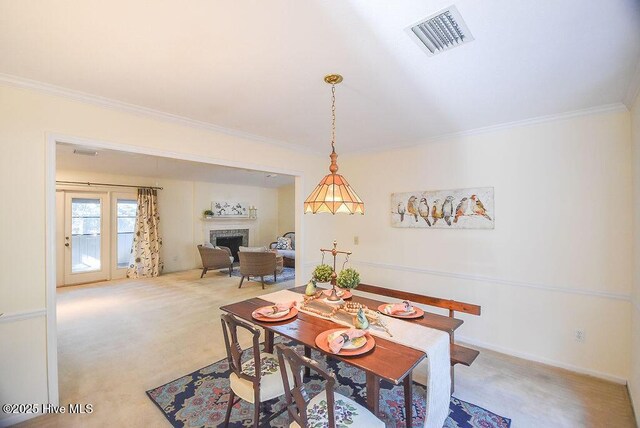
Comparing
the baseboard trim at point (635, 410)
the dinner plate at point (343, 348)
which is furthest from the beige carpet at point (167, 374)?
the dinner plate at point (343, 348)

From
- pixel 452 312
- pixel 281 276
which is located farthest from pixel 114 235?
pixel 452 312

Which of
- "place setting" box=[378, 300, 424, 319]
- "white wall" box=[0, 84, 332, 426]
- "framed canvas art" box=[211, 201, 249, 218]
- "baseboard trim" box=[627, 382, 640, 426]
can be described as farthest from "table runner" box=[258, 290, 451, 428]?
"framed canvas art" box=[211, 201, 249, 218]

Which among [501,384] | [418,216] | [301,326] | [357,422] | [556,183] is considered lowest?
[501,384]

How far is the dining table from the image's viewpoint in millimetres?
1420

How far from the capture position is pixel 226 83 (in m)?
2.10

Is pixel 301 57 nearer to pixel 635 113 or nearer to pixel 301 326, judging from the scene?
pixel 301 326

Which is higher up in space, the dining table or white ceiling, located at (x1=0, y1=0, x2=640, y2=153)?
white ceiling, located at (x1=0, y1=0, x2=640, y2=153)

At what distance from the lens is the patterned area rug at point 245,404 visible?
6.48 feet

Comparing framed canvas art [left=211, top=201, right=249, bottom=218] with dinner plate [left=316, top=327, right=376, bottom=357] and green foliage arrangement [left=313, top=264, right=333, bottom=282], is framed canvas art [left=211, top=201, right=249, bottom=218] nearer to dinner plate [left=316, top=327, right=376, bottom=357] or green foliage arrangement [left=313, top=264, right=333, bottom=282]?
green foliage arrangement [left=313, top=264, right=333, bottom=282]

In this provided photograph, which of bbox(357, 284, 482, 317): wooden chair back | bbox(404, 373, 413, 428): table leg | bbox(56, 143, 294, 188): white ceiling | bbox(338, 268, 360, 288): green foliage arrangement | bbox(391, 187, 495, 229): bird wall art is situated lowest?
bbox(404, 373, 413, 428): table leg

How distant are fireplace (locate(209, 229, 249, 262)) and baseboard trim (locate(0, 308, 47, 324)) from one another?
Answer: 227 inches

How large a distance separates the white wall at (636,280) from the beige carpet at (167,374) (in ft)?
0.58

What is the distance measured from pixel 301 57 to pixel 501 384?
3.06 m

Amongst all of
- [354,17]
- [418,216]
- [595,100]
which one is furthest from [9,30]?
[595,100]
